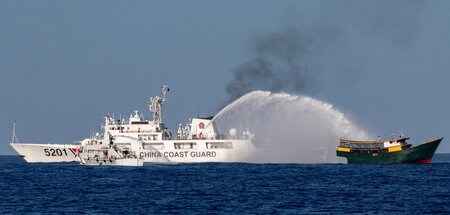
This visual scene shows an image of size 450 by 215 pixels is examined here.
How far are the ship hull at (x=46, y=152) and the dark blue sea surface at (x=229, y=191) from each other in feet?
86.4

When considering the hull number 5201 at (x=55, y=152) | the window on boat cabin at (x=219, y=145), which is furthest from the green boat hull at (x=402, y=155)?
the hull number 5201 at (x=55, y=152)

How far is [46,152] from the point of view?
11688cm

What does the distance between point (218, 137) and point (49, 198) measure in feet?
182

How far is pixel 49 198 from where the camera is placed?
191 feet

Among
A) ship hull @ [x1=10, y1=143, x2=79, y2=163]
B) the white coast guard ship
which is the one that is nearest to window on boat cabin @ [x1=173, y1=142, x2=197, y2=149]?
the white coast guard ship

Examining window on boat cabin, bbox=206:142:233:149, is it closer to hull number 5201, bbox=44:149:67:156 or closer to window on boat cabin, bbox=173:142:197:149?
window on boat cabin, bbox=173:142:197:149

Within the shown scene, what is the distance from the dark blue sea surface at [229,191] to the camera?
51.2m

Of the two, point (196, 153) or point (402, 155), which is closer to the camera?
point (402, 155)

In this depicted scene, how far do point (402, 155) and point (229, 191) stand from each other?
43.2 meters

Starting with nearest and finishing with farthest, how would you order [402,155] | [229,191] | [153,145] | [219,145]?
[229,191]
[402,155]
[219,145]
[153,145]

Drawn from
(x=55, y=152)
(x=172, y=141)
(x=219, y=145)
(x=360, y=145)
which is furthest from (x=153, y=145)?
(x=360, y=145)

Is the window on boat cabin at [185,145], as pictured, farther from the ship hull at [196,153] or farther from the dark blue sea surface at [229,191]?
the dark blue sea surface at [229,191]

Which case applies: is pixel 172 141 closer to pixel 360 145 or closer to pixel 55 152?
pixel 55 152

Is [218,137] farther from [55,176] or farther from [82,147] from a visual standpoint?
[55,176]
